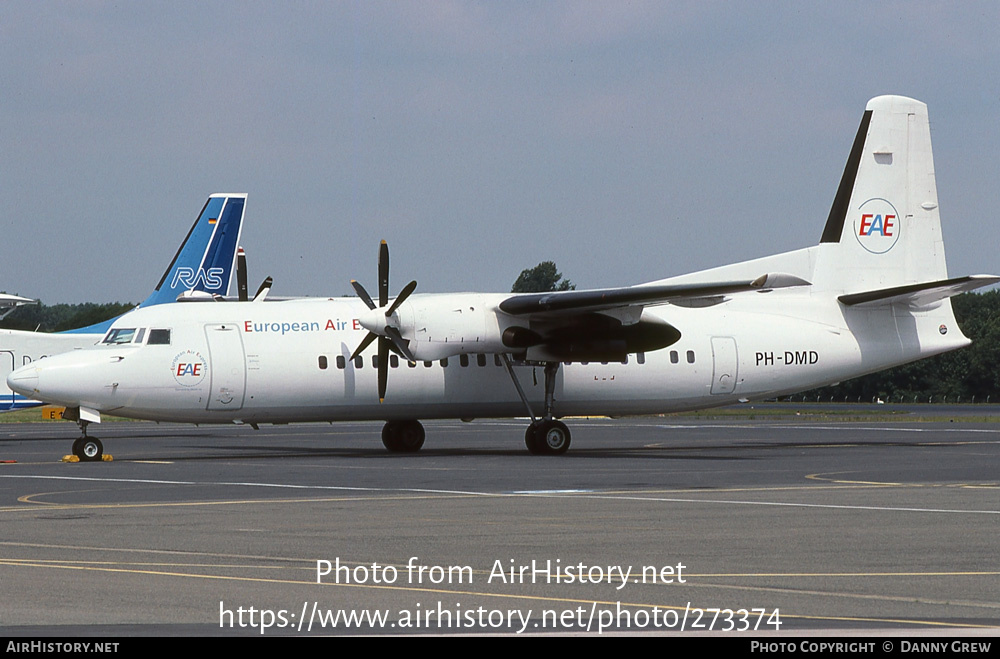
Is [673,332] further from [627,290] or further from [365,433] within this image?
[365,433]

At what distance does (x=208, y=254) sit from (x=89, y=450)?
741 inches

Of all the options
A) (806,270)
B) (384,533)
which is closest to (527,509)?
(384,533)

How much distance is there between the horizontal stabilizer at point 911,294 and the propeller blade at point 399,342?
11190 mm

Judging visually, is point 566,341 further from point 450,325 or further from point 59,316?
point 59,316

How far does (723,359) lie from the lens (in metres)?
30.6

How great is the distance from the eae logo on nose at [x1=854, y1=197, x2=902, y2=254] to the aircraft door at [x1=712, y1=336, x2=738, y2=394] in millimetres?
4952

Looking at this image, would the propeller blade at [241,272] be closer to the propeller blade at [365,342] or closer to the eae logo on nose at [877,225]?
the propeller blade at [365,342]

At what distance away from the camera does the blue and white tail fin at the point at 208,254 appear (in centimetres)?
4359

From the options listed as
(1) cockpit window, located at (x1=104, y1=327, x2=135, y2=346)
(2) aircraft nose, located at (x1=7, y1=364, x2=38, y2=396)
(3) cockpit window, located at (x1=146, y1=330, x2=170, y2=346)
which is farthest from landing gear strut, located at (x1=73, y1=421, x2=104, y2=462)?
(3) cockpit window, located at (x1=146, y1=330, x2=170, y2=346)

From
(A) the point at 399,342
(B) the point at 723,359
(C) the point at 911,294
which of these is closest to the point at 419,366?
(A) the point at 399,342

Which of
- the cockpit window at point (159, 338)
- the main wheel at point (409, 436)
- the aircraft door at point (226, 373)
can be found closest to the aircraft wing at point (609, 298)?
the main wheel at point (409, 436)

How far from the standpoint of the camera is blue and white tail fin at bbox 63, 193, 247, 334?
43.6m
